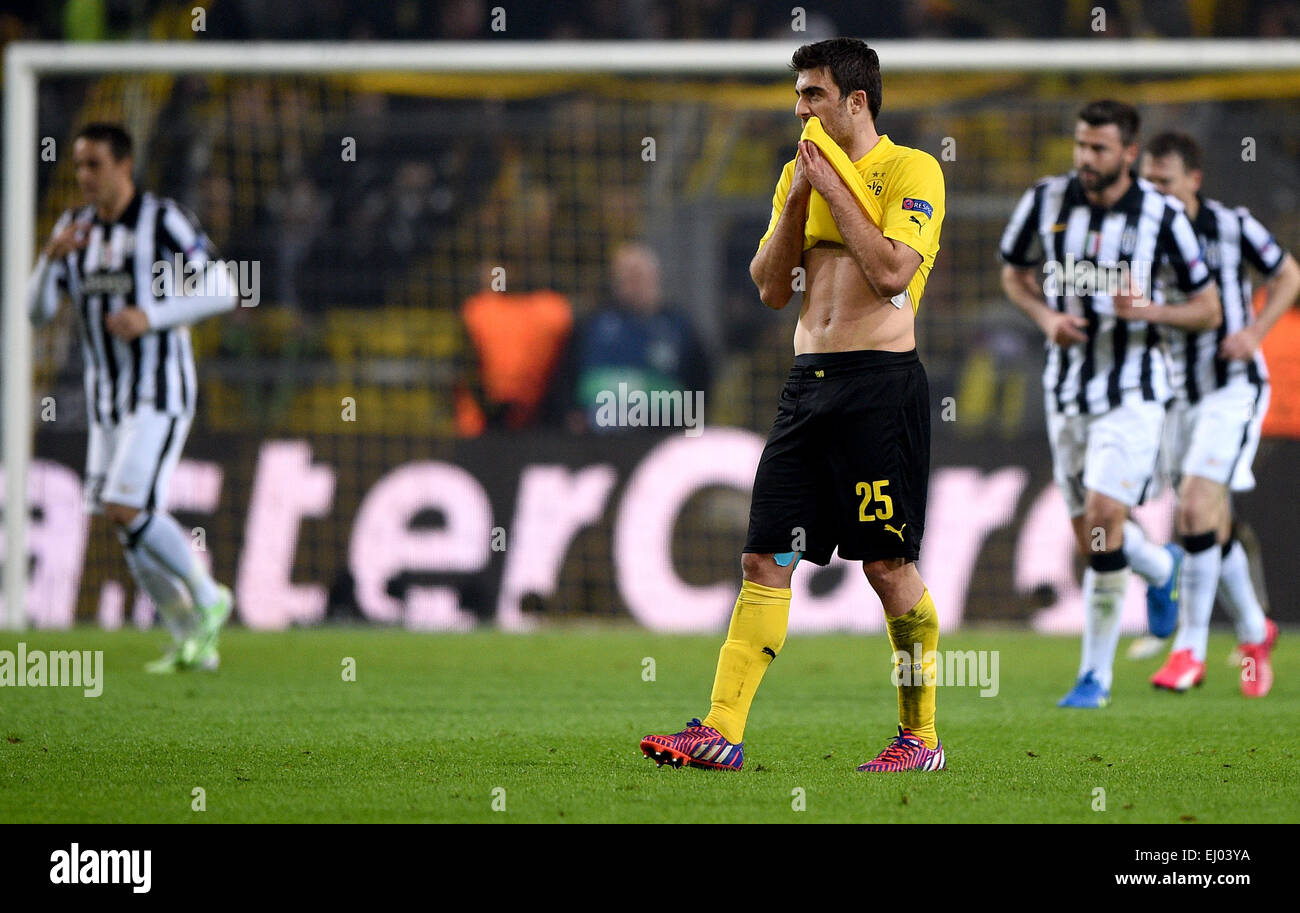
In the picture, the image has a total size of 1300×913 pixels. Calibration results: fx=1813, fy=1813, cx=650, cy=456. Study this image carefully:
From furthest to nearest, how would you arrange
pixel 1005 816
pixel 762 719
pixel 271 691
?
pixel 271 691, pixel 762 719, pixel 1005 816

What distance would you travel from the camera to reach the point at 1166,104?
12.0 meters

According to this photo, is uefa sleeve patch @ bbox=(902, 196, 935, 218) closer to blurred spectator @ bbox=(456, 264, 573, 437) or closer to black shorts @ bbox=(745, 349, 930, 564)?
black shorts @ bbox=(745, 349, 930, 564)

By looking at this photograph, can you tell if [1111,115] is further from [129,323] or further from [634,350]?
[634,350]

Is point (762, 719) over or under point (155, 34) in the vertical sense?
under

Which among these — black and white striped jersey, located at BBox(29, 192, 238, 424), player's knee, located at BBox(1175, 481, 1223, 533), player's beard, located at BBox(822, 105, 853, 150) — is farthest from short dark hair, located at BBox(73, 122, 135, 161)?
player's knee, located at BBox(1175, 481, 1223, 533)

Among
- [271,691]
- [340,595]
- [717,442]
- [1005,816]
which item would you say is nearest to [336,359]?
[340,595]

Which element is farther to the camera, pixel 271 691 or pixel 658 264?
pixel 658 264

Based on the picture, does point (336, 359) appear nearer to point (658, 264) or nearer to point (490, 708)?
point (658, 264)

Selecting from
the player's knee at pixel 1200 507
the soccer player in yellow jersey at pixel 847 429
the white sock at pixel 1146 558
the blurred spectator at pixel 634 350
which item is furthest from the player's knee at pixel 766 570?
the blurred spectator at pixel 634 350

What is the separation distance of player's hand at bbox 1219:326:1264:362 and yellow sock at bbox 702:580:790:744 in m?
3.63

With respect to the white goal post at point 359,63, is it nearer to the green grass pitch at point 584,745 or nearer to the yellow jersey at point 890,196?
the green grass pitch at point 584,745

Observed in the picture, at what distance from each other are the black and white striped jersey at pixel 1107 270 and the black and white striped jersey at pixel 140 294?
3.84 m

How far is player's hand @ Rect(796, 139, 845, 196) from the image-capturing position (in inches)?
195

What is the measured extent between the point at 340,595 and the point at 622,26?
6.97m
